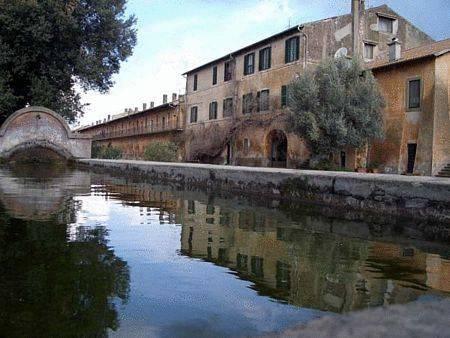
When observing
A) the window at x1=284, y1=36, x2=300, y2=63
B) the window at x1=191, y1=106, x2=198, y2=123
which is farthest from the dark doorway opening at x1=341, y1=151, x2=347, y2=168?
the window at x1=191, y1=106, x2=198, y2=123

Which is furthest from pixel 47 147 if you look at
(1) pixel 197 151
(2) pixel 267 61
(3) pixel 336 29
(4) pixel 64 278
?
(4) pixel 64 278

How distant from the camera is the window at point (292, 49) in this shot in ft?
86.7

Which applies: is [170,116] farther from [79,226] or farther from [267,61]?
[79,226]

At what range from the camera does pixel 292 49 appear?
26828 millimetres

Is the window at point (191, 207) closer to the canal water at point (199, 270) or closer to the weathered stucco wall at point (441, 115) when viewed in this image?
the canal water at point (199, 270)

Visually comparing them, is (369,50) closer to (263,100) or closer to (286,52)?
(286,52)

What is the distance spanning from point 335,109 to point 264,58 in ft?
33.4

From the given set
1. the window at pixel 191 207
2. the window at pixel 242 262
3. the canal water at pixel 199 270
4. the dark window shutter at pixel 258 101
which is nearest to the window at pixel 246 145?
the dark window shutter at pixel 258 101

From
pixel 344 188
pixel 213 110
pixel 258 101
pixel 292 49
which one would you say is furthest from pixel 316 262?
pixel 213 110

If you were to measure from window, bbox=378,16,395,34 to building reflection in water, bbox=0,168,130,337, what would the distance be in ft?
86.6

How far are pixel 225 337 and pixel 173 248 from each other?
2.47 metres

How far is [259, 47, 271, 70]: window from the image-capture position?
1135 inches

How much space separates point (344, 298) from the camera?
3.34 metres

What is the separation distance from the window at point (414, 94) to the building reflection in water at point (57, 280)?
18.9 meters
